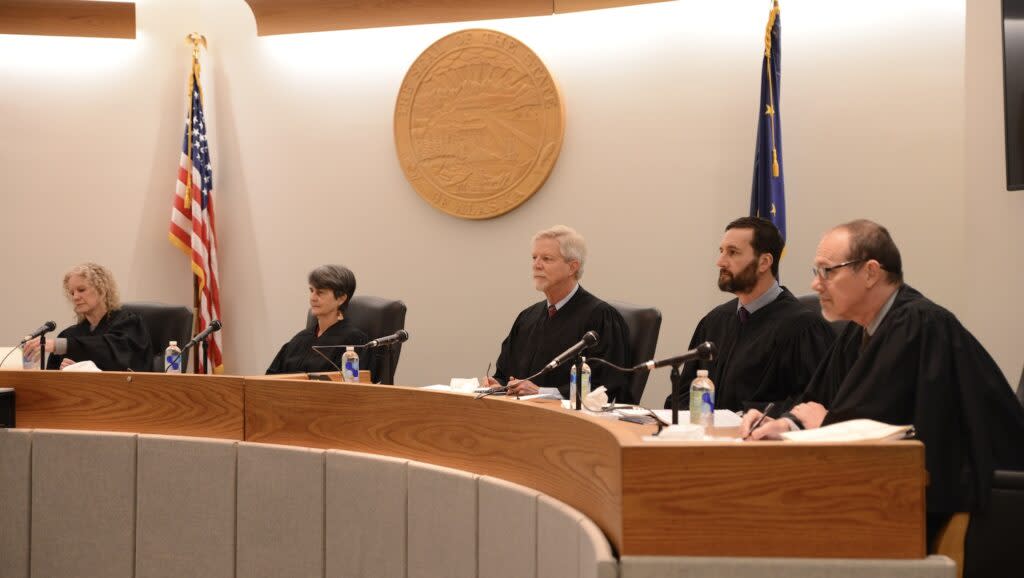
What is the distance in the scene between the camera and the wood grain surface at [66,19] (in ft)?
23.6

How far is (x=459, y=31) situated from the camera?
667 centimetres

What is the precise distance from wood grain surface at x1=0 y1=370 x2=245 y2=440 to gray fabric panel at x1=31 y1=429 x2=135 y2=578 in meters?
0.16

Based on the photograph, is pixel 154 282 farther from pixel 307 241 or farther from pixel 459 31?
pixel 459 31

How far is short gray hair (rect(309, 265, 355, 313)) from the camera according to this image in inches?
214

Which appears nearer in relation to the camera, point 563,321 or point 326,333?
point 563,321

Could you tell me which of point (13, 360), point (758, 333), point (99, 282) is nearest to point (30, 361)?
point (13, 360)

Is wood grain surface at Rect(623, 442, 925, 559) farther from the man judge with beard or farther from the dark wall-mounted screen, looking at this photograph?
the dark wall-mounted screen

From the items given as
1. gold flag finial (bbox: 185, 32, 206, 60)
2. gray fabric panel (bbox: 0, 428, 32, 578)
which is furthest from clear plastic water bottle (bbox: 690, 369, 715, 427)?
gold flag finial (bbox: 185, 32, 206, 60)

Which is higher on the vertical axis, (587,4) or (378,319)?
(587,4)

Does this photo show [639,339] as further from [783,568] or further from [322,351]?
[783,568]

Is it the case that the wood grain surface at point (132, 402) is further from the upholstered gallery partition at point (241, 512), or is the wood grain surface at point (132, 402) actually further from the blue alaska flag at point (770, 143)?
the blue alaska flag at point (770, 143)

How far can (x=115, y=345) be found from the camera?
18.9ft

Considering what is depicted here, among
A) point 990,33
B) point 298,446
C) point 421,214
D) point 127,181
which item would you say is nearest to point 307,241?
point 421,214

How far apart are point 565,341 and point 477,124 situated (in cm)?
225
